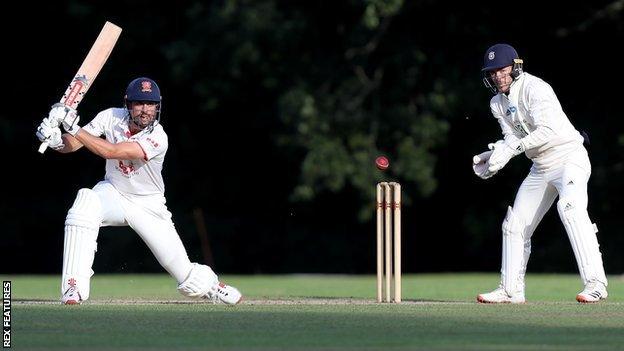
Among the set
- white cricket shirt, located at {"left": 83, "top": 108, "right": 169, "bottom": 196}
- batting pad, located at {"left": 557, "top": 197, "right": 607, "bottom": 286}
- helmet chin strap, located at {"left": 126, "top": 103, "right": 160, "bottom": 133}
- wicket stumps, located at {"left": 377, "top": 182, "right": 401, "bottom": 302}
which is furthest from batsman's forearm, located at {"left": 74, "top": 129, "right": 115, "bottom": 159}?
batting pad, located at {"left": 557, "top": 197, "right": 607, "bottom": 286}

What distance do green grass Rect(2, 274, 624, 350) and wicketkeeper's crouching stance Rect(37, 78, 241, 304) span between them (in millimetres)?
170

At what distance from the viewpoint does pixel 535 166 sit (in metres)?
9.12

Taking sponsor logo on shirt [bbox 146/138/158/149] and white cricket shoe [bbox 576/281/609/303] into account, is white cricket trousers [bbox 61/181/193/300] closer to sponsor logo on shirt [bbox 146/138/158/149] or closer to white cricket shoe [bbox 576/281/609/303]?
sponsor logo on shirt [bbox 146/138/158/149]

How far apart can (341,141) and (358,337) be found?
1263 centimetres

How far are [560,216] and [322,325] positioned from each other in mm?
2185

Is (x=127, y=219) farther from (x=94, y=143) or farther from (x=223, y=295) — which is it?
(x=223, y=295)

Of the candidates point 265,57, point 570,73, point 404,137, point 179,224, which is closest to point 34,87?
point 179,224

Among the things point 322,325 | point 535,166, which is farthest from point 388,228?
point 322,325

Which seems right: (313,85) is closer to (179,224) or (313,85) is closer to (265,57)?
(265,57)

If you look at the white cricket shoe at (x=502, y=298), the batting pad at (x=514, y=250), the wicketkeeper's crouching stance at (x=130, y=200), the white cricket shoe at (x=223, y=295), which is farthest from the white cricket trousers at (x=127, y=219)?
the batting pad at (x=514, y=250)

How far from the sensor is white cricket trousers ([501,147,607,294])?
347 inches

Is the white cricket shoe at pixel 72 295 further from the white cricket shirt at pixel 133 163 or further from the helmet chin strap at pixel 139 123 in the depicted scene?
the helmet chin strap at pixel 139 123

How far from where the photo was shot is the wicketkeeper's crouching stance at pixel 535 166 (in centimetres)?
881

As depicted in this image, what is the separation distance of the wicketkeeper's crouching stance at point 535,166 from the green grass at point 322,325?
229 millimetres
